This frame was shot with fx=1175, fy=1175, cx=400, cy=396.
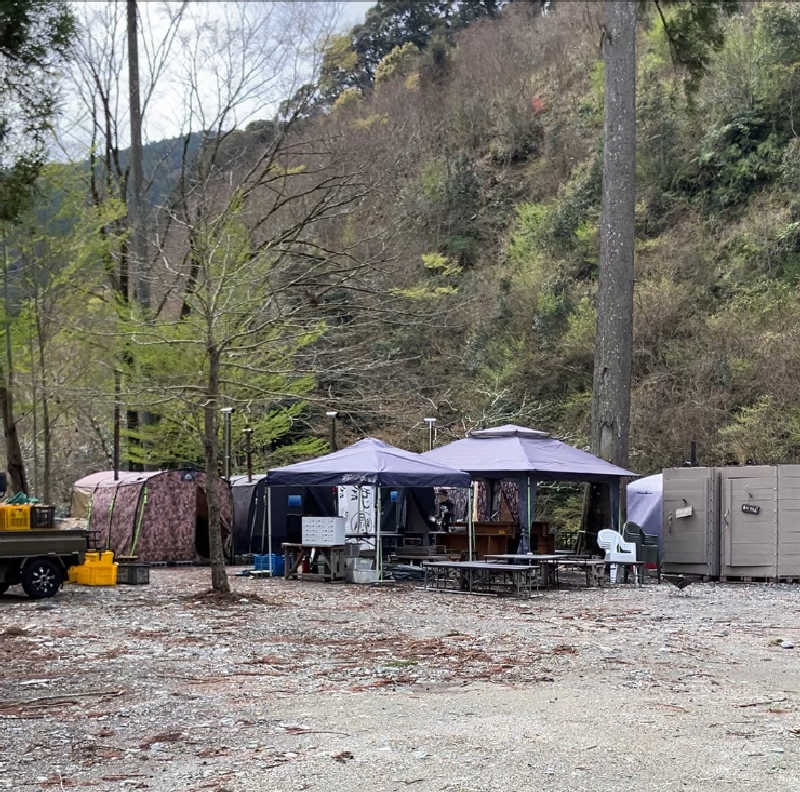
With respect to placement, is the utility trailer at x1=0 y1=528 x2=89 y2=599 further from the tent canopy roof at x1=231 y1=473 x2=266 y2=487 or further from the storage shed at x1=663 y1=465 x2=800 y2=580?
the tent canopy roof at x1=231 y1=473 x2=266 y2=487

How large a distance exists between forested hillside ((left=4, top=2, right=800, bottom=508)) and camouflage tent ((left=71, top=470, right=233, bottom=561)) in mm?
1742

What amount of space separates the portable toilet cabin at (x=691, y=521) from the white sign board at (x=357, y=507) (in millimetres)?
6810

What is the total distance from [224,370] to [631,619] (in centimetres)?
1396

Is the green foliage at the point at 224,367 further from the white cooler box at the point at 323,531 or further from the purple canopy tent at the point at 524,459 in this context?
the purple canopy tent at the point at 524,459

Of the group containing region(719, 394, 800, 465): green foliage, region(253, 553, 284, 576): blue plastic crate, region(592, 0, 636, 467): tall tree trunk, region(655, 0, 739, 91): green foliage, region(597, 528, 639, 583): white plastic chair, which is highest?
region(655, 0, 739, 91): green foliage

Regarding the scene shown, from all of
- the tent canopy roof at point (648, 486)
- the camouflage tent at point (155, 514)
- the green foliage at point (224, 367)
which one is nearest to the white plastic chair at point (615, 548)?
the tent canopy roof at point (648, 486)

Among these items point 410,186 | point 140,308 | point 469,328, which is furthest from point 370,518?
point 410,186

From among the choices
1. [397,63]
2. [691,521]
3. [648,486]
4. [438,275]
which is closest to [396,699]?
[691,521]

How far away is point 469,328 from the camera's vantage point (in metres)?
37.9

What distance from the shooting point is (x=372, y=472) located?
18.2 metres

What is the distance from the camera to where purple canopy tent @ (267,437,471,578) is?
18.3 metres

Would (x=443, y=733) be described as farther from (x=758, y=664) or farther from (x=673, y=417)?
(x=673, y=417)

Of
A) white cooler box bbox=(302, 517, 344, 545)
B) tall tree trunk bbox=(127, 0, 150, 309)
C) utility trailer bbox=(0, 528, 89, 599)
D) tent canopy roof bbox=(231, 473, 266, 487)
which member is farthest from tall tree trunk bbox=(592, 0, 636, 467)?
tall tree trunk bbox=(127, 0, 150, 309)

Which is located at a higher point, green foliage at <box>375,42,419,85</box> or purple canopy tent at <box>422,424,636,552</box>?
green foliage at <box>375,42,419,85</box>
